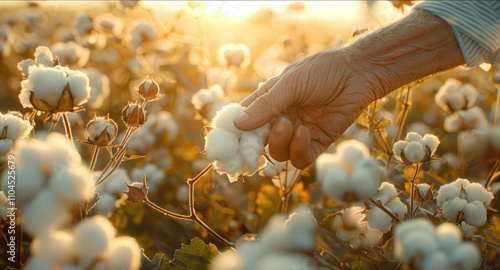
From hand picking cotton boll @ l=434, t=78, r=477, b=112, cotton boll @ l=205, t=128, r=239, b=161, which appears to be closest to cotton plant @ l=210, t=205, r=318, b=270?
cotton boll @ l=205, t=128, r=239, b=161

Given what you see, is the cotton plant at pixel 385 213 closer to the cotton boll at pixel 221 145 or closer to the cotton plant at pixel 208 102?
the cotton boll at pixel 221 145

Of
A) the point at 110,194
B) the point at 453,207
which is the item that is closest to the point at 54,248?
the point at 110,194

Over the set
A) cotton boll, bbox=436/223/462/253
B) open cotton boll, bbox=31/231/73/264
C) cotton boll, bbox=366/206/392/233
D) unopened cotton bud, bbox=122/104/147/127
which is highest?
open cotton boll, bbox=31/231/73/264

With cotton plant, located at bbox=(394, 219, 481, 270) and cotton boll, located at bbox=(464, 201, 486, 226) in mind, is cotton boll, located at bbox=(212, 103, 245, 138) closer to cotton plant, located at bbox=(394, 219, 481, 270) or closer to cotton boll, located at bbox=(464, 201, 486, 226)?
cotton plant, located at bbox=(394, 219, 481, 270)

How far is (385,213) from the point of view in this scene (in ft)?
4.42

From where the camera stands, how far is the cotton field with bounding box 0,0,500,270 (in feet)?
2.36

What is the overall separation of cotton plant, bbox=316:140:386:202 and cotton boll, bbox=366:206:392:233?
17.5 inches

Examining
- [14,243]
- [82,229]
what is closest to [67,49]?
[14,243]

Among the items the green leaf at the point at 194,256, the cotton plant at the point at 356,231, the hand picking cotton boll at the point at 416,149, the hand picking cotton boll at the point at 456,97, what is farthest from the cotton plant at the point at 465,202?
the hand picking cotton boll at the point at 456,97

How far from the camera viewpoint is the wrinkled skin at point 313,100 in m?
1.35

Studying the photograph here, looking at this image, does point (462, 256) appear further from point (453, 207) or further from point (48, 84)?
point (48, 84)

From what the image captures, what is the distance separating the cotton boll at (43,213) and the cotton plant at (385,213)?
987 millimetres

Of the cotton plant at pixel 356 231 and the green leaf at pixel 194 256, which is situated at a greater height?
the green leaf at pixel 194 256

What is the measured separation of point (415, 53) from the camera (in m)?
1.71
